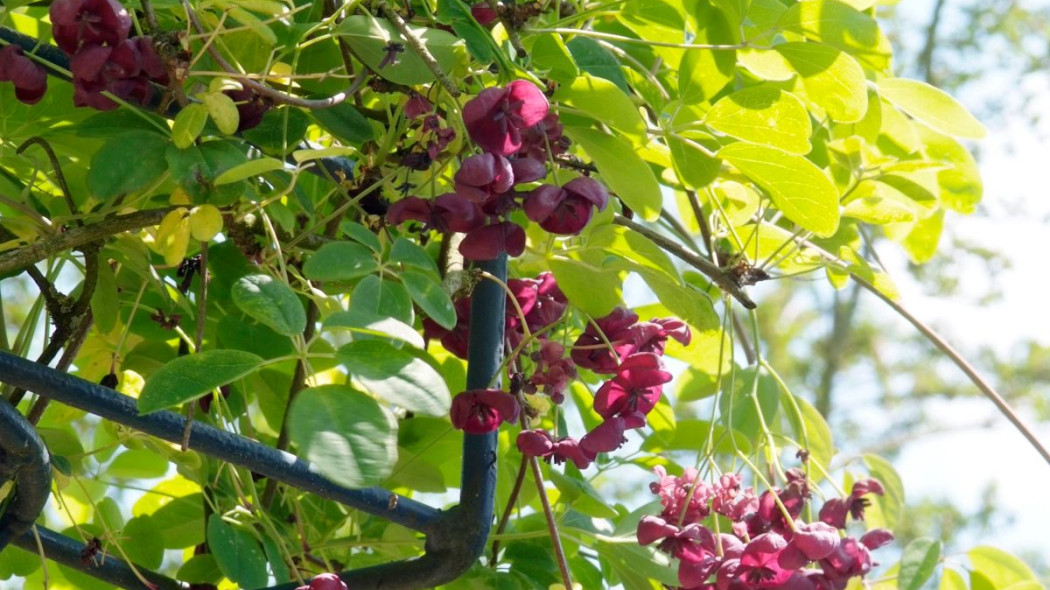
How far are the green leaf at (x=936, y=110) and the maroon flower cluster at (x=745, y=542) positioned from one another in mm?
258

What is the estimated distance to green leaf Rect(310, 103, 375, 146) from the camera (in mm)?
605

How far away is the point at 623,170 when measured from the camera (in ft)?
1.91

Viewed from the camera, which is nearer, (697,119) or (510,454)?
(697,119)

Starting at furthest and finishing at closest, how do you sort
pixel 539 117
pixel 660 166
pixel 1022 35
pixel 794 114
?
pixel 1022 35
pixel 660 166
pixel 794 114
pixel 539 117

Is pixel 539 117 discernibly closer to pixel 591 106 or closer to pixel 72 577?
pixel 591 106

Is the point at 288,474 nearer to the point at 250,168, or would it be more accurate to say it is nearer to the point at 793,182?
the point at 250,168

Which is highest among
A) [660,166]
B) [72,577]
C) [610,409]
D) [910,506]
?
[660,166]

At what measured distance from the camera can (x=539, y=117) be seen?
49 cm

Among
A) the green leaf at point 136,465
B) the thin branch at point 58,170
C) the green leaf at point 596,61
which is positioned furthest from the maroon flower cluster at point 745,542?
the green leaf at point 136,465

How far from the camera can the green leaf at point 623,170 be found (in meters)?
0.58

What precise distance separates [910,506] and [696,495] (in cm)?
598

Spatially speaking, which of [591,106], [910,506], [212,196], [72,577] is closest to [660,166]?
[591,106]

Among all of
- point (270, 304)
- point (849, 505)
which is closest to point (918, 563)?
point (849, 505)

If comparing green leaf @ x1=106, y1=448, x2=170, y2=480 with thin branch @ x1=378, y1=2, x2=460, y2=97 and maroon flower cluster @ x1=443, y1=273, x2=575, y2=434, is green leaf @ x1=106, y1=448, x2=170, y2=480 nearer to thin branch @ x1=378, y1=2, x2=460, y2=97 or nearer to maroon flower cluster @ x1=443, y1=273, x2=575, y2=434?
maroon flower cluster @ x1=443, y1=273, x2=575, y2=434
